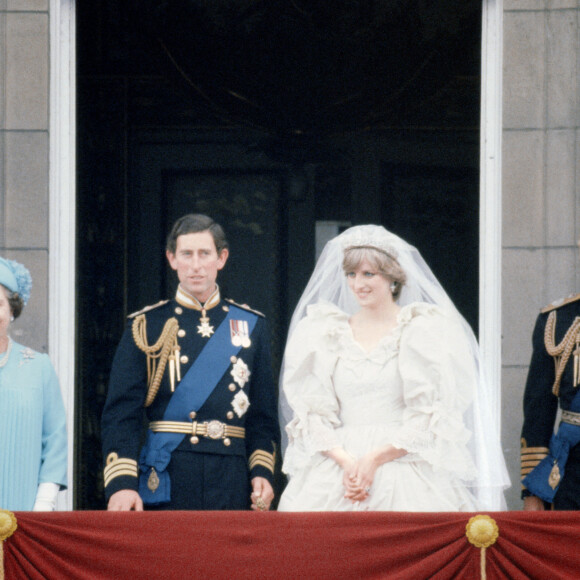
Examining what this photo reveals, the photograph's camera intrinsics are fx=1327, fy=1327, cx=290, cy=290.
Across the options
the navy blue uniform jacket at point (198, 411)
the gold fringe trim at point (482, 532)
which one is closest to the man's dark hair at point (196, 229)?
the navy blue uniform jacket at point (198, 411)

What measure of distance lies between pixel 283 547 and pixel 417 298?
1.14 metres

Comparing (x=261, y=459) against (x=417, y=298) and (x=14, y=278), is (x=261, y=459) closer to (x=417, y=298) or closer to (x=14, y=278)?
(x=417, y=298)

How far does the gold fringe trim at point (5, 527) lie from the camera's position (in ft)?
12.8

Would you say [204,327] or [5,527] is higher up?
[204,327]

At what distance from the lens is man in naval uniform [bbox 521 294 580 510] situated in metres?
4.62

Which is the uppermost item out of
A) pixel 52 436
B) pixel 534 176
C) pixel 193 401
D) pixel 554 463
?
pixel 534 176

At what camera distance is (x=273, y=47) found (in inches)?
256

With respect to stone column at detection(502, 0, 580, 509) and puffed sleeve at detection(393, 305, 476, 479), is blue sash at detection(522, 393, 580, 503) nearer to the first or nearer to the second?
puffed sleeve at detection(393, 305, 476, 479)

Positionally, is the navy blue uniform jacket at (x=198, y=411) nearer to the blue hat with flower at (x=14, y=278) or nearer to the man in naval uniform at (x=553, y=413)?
the blue hat with flower at (x=14, y=278)

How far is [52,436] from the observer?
4.47 meters

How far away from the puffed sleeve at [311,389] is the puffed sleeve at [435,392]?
25cm

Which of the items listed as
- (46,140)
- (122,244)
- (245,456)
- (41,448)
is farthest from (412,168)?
(41,448)

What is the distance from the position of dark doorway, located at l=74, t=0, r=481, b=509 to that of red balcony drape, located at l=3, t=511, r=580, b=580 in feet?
8.29

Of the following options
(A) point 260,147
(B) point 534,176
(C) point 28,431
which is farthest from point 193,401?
(A) point 260,147
